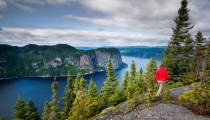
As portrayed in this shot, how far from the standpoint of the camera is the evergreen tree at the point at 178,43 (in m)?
25.8

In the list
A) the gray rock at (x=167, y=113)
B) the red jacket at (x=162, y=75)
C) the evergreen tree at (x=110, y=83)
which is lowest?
the evergreen tree at (x=110, y=83)

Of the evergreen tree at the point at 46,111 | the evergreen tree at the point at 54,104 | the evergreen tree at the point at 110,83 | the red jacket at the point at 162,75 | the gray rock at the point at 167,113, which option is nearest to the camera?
the gray rock at the point at 167,113

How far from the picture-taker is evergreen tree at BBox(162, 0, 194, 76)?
2578 cm

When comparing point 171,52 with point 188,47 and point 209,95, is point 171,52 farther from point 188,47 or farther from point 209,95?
point 209,95

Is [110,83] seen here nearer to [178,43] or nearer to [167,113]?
[178,43]

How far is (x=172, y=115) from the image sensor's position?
38.0 feet

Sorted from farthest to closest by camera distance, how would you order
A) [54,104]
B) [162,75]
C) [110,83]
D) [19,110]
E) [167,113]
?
[54,104], [110,83], [19,110], [162,75], [167,113]

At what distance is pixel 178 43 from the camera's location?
26.7m

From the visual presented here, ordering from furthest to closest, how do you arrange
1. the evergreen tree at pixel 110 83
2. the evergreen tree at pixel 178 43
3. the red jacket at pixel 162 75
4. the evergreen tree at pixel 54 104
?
the evergreen tree at pixel 54 104 → the evergreen tree at pixel 110 83 → the evergreen tree at pixel 178 43 → the red jacket at pixel 162 75

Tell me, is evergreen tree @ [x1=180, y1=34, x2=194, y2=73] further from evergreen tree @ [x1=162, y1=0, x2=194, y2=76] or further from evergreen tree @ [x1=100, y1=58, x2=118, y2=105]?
evergreen tree @ [x1=100, y1=58, x2=118, y2=105]

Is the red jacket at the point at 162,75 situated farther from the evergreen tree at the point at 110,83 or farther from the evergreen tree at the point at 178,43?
the evergreen tree at the point at 110,83

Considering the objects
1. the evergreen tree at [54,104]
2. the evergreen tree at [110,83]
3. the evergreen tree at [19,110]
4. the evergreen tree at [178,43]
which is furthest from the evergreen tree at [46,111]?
the evergreen tree at [178,43]

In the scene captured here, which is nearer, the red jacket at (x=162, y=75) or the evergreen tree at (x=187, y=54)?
the red jacket at (x=162, y=75)

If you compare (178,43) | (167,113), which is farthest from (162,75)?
(178,43)
